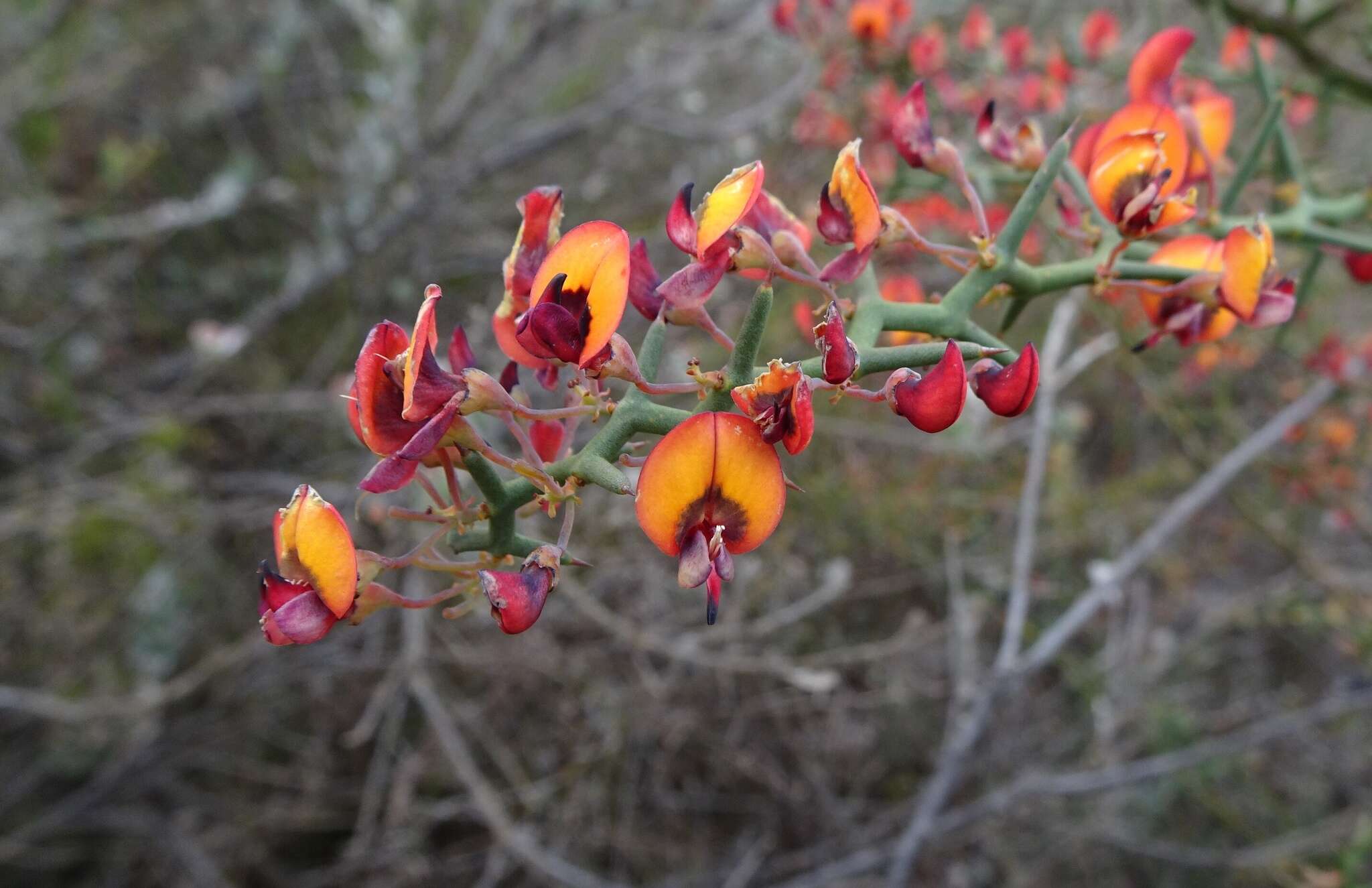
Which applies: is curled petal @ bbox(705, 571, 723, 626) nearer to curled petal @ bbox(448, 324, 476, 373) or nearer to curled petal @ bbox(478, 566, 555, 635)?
curled petal @ bbox(478, 566, 555, 635)

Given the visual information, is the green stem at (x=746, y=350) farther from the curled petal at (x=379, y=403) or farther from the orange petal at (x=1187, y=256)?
the orange petal at (x=1187, y=256)

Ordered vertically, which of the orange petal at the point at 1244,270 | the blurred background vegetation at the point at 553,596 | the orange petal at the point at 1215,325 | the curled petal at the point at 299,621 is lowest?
the blurred background vegetation at the point at 553,596

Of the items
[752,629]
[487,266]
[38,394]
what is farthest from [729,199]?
[38,394]

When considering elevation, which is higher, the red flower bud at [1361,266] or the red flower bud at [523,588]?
the red flower bud at [523,588]

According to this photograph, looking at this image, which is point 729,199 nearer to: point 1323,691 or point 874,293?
point 874,293

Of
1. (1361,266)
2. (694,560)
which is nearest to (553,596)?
(1361,266)

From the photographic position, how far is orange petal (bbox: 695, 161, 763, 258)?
55cm

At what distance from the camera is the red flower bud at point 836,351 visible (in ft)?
1.62

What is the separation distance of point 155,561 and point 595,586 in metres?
1.49

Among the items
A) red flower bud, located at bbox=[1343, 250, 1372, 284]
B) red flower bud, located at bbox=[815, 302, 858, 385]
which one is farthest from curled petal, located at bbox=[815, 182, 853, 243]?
red flower bud, located at bbox=[1343, 250, 1372, 284]

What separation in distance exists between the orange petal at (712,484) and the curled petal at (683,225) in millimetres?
128

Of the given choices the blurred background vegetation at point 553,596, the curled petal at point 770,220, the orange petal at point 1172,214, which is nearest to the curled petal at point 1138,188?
the orange petal at point 1172,214

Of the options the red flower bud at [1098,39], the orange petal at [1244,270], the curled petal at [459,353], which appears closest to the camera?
the curled petal at [459,353]

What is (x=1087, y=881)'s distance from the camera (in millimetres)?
2770
